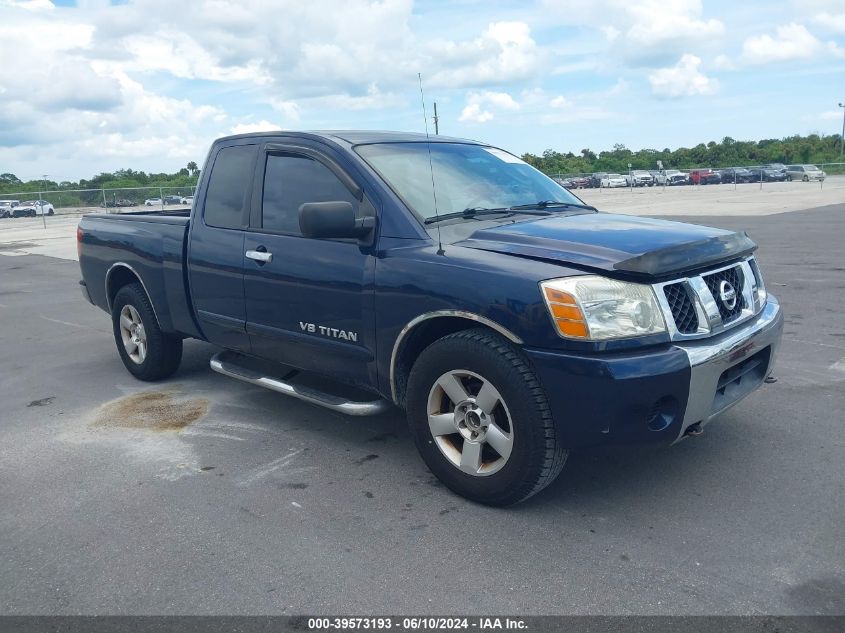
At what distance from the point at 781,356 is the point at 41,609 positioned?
540 centimetres

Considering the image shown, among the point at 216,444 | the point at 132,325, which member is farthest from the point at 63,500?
the point at 132,325

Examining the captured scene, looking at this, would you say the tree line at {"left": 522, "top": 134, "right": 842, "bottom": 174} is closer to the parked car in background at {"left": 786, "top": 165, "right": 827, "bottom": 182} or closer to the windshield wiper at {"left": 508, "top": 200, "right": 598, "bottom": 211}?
the parked car in background at {"left": 786, "top": 165, "right": 827, "bottom": 182}

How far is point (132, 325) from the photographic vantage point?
6086mm

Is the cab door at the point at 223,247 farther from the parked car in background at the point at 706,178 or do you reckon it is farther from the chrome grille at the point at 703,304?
the parked car in background at the point at 706,178

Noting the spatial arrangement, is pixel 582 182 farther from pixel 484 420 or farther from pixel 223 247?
pixel 484 420

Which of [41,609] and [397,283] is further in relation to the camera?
[397,283]

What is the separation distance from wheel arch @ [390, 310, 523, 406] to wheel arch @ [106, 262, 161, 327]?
2.61m

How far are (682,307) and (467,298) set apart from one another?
0.96 meters

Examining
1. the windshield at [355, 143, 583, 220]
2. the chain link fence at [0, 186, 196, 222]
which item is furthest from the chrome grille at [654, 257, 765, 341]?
the chain link fence at [0, 186, 196, 222]

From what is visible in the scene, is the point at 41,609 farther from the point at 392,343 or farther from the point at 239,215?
the point at 239,215

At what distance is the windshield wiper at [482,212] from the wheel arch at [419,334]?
567mm

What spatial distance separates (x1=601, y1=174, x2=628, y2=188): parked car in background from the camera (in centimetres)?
5641

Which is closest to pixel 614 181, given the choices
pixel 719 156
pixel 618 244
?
pixel 719 156

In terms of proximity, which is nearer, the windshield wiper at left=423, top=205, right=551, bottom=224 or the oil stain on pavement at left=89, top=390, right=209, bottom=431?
the windshield wiper at left=423, top=205, right=551, bottom=224
